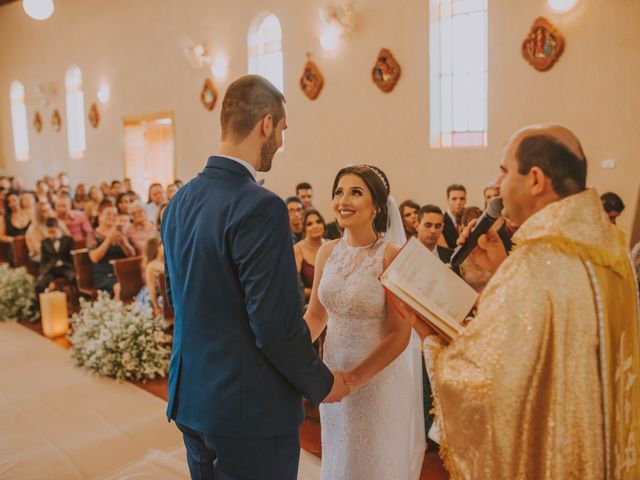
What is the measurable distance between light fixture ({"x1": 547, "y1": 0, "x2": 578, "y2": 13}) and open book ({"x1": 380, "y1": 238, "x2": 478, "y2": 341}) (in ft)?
21.0

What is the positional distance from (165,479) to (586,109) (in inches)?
243

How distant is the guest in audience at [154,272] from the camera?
6438mm

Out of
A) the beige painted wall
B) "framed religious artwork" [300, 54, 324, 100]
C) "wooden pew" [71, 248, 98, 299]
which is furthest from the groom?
"framed religious artwork" [300, 54, 324, 100]

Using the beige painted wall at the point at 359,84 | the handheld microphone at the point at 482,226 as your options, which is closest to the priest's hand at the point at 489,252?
the handheld microphone at the point at 482,226

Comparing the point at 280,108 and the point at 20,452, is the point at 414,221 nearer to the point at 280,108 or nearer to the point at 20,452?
the point at 20,452

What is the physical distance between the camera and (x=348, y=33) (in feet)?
31.3

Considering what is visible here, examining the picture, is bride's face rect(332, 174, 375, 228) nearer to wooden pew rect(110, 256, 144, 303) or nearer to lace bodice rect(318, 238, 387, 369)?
lace bodice rect(318, 238, 387, 369)

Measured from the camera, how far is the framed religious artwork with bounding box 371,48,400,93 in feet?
29.6

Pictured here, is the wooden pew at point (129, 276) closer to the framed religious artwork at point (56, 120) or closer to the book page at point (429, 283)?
the book page at point (429, 283)

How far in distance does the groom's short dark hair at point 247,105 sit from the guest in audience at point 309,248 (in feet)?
11.9

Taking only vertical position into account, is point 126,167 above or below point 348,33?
below

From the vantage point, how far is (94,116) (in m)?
16.0

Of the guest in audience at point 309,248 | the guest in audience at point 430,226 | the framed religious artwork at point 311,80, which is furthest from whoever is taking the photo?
the framed religious artwork at point 311,80

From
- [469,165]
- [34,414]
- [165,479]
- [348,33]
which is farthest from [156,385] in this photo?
[348,33]
